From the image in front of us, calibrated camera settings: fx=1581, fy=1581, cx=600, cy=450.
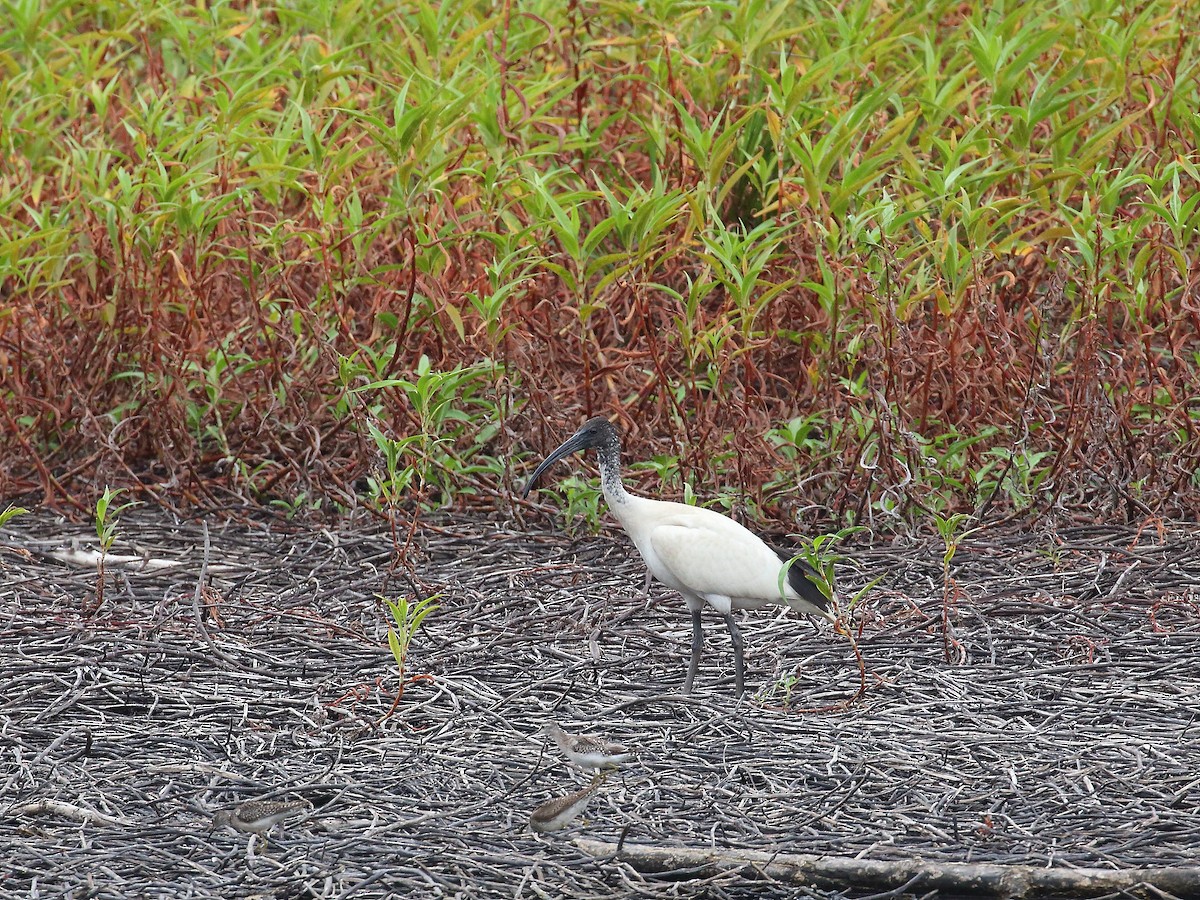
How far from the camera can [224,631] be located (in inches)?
205

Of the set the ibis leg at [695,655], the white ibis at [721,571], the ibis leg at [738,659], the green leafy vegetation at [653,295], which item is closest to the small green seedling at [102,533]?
the green leafy vegetation at [653,295]

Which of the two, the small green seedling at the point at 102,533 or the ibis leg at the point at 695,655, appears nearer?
the ibis leg at the point at 695,655

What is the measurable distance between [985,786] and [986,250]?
2.96 metres

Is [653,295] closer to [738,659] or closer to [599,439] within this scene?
[599,439]

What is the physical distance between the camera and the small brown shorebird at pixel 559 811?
11.9ft

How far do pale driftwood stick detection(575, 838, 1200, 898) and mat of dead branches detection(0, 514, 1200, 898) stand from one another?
43 mm

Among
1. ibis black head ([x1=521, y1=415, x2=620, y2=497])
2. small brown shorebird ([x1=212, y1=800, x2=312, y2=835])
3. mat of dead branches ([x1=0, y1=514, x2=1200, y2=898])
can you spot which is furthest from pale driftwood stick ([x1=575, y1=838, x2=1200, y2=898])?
ibis black head ([x1=521, y1=415, x2=620, y2=497])

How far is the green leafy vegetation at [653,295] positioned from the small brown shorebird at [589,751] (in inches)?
68.1

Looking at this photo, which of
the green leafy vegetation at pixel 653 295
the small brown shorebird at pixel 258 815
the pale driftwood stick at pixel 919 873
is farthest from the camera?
the green leafy vegetation at pixel 653 295

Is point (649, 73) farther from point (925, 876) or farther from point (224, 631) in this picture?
Answer: point (925, 876)

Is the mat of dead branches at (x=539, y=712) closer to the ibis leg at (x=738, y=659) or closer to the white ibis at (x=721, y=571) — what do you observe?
the ibis leg at (x=738, y=659)

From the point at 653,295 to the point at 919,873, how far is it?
3.97 metres

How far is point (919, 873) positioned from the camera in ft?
11.2

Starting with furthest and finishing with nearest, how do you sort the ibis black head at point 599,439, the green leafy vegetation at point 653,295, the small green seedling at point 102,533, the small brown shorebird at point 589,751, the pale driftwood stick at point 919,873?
the green leafy vegetation at point 653,295 → the ibis black head at point 599,439 → the small green seedling at point 102,533 → the small brown shorebird at point 589,751 → the pale driftwood stick at point 919,873
